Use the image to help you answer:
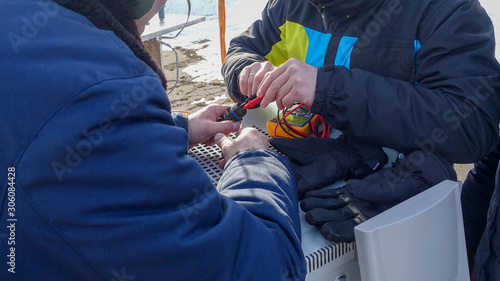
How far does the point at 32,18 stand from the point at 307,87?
65cm

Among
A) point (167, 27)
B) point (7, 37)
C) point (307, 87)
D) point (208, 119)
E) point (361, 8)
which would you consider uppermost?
point (7, 37)

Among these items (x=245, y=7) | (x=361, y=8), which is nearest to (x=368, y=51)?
→ (x=361, y=8)

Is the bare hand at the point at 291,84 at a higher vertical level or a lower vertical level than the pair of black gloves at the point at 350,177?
higher

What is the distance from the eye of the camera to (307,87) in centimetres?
109

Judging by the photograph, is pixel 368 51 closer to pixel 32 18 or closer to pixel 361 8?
pixel 361 8

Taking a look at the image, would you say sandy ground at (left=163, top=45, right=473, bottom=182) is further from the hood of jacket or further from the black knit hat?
the black knit hat

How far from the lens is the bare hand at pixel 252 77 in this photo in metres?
1.18

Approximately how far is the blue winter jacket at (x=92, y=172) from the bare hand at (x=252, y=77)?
0.53 meters

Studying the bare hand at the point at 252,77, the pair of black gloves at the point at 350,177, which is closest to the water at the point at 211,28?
the bare hand at the point at 252,77

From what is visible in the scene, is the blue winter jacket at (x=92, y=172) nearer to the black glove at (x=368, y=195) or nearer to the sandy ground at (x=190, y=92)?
the black glove at (x=368, y=195)

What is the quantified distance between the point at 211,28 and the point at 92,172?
493 centimetres

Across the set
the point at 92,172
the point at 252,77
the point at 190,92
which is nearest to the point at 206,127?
the point at 252,77

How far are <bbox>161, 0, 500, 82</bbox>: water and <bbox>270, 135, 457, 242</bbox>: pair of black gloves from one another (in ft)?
9.30

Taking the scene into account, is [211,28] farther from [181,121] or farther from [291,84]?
[291,84]
